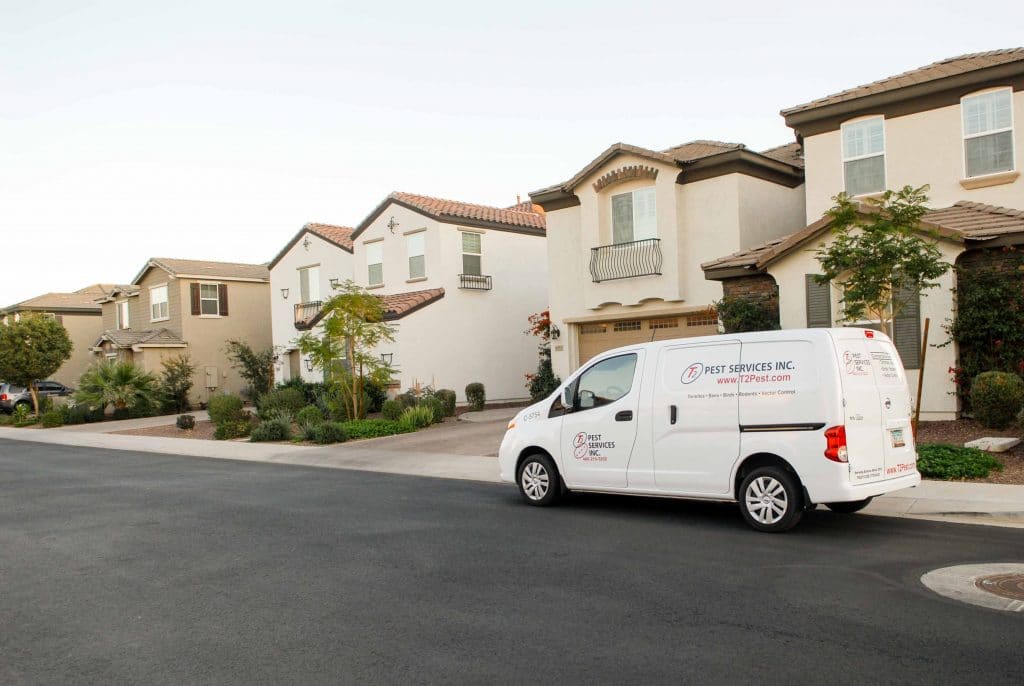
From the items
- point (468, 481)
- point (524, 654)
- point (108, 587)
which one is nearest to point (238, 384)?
point (468, 481)

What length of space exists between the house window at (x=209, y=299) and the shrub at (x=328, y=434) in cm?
2153

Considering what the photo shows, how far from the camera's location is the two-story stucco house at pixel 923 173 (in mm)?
15281

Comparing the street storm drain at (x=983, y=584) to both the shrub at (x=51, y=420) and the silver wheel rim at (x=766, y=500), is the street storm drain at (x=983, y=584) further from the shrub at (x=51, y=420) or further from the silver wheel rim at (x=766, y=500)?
the shrub at (x=51, y=420)

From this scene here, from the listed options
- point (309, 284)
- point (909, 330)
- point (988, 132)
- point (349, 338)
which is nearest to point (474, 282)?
point (349, 338)

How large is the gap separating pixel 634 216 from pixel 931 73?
7.33m

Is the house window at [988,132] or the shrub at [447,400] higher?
the house window at [988,132]

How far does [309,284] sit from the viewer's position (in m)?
34.0

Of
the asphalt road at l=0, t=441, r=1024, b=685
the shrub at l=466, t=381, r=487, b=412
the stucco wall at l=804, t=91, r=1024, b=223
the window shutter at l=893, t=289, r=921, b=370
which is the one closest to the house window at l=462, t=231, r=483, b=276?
the shrub at l=466, t=381, r=487, b=412

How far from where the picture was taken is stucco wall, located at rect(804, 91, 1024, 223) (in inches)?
651

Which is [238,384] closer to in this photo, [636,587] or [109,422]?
[109,422]

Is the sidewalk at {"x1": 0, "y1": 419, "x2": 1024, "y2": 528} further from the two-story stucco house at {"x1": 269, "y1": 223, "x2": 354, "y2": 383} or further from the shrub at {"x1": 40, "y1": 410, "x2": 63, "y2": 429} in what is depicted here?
the two-story stucco house at {"x1": 269, "y1": 223, "x2": 354, "y2": 383}

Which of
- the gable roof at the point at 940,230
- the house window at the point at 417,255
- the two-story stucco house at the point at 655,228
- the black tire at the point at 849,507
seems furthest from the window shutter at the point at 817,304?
the house window at the point at 417,255

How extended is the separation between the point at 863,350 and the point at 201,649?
6703 millimetres

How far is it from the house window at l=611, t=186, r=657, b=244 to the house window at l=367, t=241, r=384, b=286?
11.0 metres
